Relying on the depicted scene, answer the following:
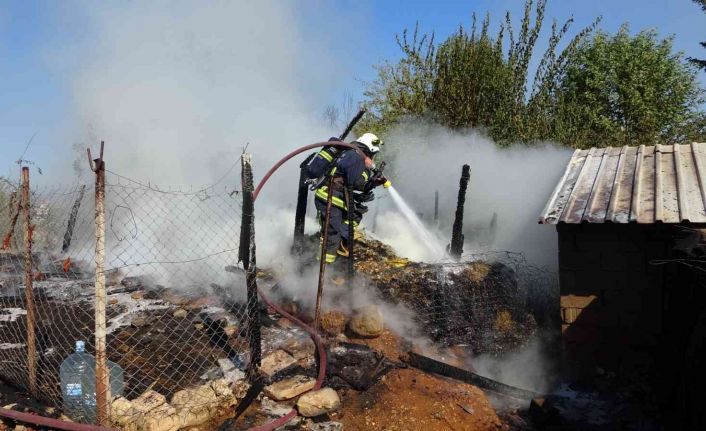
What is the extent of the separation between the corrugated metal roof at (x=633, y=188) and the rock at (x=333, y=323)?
2334 mm

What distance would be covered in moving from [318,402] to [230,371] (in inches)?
32.4

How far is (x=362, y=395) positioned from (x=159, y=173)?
1058 centimetres

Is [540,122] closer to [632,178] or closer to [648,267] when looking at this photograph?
[632,178]

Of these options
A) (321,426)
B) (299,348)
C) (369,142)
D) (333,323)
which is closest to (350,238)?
(333,323)

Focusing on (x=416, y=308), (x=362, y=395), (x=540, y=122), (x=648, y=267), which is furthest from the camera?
(x=540, y=122)

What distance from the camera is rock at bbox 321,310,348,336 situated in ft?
16.1

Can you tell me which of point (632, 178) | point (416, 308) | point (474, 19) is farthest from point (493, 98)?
point (416, 308)

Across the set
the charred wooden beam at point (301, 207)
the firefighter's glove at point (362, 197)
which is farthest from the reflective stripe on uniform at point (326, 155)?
the firefighter's glove at point (362, 197)

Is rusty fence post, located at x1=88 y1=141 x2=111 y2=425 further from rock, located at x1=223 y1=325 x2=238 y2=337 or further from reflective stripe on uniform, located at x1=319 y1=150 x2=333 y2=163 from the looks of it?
reflective stripe on uniform, located at x1=319 y1=150 x2=333 y2=163

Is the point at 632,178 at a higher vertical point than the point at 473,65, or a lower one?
lower

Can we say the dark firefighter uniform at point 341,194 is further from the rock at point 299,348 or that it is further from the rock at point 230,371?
the rock at point 230,371

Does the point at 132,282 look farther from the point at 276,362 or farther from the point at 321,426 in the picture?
the point at 321,426

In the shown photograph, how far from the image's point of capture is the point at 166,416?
10.5 ft

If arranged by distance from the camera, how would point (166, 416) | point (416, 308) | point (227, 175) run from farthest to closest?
1. point (227, 175)
2. point (416, 308)
3. point (166, 416)
